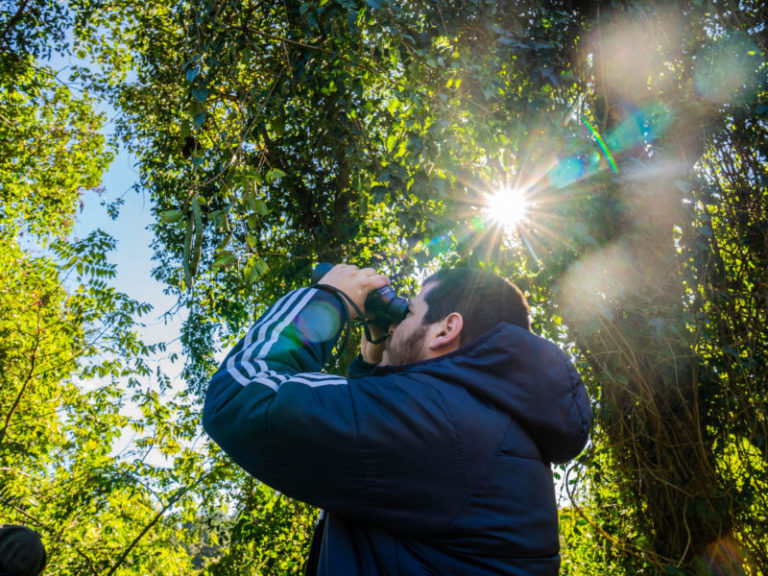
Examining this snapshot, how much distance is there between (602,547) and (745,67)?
11.2ft

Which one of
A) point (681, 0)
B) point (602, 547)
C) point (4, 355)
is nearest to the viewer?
point (681, 0)

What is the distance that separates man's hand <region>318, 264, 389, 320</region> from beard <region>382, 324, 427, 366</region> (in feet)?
0.39

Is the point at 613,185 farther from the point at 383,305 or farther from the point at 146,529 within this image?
the point at 146,529

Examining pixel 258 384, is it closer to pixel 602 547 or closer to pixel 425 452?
pixel 425 452

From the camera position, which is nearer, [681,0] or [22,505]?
[681,0]

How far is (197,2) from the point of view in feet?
6.90

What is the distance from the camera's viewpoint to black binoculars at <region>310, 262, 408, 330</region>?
109cm

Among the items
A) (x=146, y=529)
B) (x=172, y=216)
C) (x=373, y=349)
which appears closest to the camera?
(x=373, y=349)

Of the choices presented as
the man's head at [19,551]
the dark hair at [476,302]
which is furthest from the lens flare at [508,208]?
the man's head at [19,551]

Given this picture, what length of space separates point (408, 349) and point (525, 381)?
29 cm

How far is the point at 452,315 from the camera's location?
3.51 feet

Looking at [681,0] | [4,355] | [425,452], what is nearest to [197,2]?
[425,452]

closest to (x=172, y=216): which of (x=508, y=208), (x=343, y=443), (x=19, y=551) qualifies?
(x=343, y=443)

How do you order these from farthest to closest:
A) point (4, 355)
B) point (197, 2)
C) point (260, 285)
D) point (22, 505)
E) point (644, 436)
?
point (4, 355) → point (260, 285) → point (22, 505) → point (644, 436) → point (197, 2)
